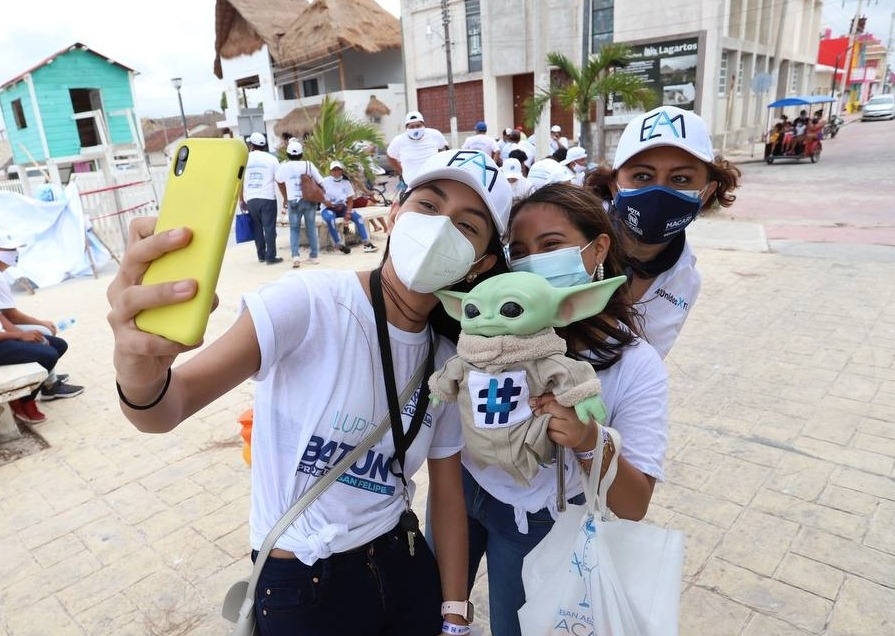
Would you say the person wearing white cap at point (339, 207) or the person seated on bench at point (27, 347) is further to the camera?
the person wearing white cap at point (339, 207)

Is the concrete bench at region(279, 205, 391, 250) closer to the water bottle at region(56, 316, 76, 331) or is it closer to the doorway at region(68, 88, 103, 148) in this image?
the water bottle at region(56, 316, 76, 331)

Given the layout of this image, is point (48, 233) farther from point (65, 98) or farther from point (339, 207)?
point (65, 98)

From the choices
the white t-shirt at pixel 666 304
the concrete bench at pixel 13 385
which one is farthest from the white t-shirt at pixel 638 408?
the concrete bench at pixel 13 385

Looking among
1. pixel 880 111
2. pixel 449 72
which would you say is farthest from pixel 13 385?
pixel 880 111

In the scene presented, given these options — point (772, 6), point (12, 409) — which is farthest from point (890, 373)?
point (772, 6)

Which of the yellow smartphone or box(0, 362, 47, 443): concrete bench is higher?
the yellow smartphone

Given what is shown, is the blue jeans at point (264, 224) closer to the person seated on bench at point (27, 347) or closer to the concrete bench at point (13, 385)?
the person seated on bench at point (27, 347)

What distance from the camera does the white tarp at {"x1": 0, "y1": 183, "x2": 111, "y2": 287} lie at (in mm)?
8625

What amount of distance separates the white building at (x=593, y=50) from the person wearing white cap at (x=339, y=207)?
→ 41.8 feet

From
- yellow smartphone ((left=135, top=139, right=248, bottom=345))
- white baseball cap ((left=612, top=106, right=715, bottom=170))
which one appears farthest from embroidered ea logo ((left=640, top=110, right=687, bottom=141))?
yellow smartphone ((left=135, top=139, right=248, bottom=345))

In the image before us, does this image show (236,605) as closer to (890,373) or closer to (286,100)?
(890,373)

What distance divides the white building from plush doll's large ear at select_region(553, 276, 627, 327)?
2118cm

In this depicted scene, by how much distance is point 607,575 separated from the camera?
1.23 metres

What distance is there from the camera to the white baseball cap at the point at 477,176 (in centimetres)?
131
